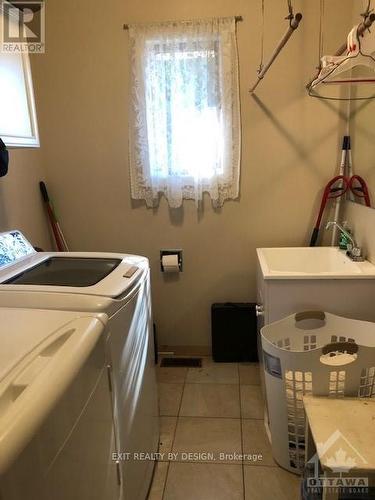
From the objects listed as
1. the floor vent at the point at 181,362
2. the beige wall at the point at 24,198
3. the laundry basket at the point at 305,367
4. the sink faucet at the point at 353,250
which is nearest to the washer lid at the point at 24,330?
the laundry basket at the point at 305,367

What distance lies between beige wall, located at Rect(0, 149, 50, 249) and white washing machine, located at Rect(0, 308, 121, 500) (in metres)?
1.21

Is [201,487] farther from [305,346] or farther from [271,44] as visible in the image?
[271,44]

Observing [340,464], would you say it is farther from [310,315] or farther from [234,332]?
[234,332]

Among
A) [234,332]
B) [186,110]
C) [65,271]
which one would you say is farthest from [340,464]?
[186,110]

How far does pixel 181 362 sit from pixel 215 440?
2.63ft

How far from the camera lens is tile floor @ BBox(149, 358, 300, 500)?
1.63m

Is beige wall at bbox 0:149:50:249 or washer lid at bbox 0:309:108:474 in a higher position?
beige wall at bbox 0:149:50:249

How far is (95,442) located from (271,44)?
2336 mm

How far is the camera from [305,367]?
4.91 feet

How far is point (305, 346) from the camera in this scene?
1.85 m

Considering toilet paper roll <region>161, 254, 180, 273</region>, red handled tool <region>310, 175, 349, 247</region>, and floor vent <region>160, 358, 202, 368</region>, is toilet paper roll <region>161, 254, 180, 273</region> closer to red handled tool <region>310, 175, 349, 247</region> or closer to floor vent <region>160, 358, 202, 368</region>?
floor vent <region>160, 358, 202, 368</region>

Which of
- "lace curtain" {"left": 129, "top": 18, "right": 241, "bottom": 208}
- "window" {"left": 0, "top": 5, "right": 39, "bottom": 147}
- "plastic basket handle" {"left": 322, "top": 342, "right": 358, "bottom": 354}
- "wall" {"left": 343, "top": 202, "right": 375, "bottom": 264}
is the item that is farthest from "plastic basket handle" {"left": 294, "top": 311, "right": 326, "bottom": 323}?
"window" {"left": 0, "top": 5, "right": 39, "bottom": 147}

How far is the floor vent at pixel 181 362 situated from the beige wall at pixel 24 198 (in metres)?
1.18

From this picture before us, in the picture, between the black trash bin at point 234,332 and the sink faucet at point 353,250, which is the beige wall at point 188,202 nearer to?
the black trash bin at point 234,332
